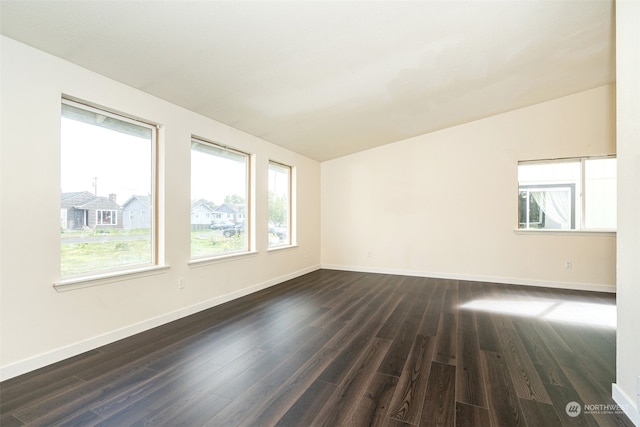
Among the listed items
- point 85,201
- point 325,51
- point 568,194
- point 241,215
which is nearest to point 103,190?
point 85,201

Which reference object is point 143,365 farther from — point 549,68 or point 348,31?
point 549,68

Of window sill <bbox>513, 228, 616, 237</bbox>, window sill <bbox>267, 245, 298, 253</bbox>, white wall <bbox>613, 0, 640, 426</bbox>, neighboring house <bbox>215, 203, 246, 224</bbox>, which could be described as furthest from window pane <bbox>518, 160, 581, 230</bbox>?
neighboring house <bbox>215, 203, 246, 224</bbox>

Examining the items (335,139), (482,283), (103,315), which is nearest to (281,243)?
(335,139)

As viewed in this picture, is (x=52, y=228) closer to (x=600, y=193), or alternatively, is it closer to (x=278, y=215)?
(x=278, y=215)

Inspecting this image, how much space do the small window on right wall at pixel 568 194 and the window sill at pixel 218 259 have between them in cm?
463

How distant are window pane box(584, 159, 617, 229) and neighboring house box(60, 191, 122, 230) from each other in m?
6.55

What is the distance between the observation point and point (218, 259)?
3.71 metres

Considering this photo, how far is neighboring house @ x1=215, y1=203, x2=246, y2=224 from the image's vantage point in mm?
3931

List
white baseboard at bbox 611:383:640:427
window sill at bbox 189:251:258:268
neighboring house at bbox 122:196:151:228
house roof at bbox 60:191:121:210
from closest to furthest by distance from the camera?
white baseboard at bbox 611:383:640:427
house roof at bbox 60:191:121:210
neighboring house at bbox 122:196:151:228
window sill at bbox 189:251:258:268

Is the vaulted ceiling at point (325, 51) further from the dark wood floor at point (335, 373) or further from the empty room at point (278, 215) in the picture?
the dark wood floor at point (335, 373)

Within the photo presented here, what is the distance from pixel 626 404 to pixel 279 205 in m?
4.58

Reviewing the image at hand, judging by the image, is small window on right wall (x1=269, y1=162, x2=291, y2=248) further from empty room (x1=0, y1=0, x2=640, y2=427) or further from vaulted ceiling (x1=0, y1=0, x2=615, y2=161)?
vaulted ceiling (x1=0, y1=0, x2=615, y2=161)

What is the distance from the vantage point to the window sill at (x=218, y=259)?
341 centimetres

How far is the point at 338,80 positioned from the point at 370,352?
2.74 meters
